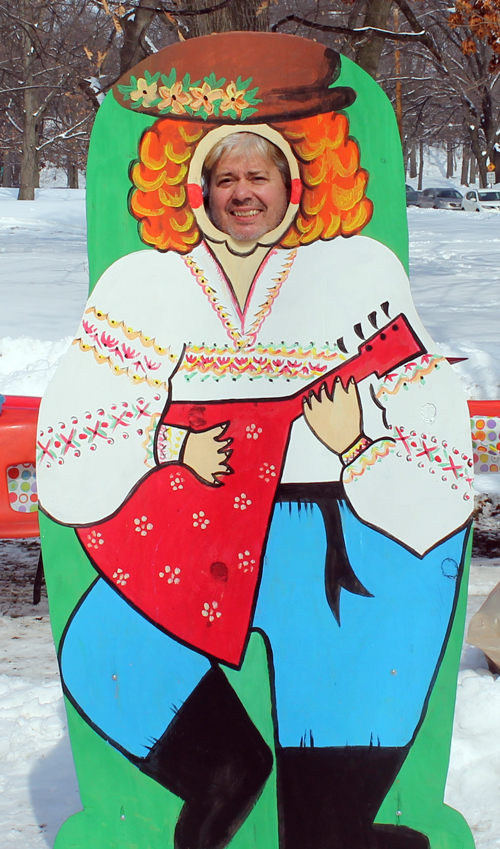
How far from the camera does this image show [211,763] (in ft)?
6.32

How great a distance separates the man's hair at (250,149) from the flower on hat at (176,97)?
13 cm

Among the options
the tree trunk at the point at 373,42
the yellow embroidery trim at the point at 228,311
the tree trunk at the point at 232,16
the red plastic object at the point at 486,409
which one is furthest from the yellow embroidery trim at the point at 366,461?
the tree trunk at the point at 373,42

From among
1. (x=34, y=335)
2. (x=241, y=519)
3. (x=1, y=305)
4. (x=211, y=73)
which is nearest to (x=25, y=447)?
(x=241, y=519)

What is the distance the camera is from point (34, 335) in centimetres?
619

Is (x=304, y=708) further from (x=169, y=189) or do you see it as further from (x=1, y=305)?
(x=1, y=305)

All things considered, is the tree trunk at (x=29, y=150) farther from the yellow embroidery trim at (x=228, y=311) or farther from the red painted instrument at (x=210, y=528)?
the red painted instrument at (x=210, y=528)

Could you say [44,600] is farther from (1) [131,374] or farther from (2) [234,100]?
(2) [234,100]

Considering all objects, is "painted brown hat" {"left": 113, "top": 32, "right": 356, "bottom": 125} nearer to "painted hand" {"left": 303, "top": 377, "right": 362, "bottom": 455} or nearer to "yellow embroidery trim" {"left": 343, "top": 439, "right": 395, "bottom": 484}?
"painted hand" {"left": 303, "top": 377, "right": 362, "bottom": 455}

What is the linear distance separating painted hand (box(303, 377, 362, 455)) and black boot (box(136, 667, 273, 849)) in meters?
0.60

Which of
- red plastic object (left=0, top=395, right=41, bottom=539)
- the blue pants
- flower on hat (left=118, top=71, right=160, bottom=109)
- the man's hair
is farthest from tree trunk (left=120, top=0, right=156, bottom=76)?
the blue pants

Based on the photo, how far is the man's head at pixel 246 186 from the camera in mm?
2094

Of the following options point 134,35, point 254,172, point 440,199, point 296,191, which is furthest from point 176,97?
point 440,199

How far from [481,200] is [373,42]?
65.2 ft

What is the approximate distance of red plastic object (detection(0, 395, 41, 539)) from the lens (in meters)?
3.16
